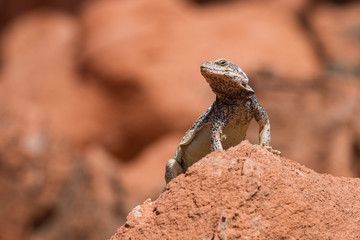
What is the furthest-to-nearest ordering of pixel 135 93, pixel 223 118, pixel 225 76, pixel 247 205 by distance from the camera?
pixel 135 93 < pixel 223 118 < pixel 225 76 < pixel 247 205

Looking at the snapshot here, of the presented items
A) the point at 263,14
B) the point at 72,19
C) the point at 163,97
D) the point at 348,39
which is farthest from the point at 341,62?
the point at 72,19

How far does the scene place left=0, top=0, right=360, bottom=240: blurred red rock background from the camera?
1487cm

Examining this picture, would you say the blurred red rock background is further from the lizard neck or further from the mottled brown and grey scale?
the lizard neck

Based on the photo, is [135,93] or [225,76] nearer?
[225,76]

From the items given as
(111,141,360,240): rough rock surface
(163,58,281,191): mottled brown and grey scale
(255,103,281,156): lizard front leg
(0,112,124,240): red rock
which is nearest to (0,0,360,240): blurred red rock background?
(0,112,124,240): red rock

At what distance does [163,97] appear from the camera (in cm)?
2073

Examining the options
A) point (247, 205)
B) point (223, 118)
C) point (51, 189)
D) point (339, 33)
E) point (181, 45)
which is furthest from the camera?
point (339, 33)

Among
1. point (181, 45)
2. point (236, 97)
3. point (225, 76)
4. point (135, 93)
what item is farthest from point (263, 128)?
point (181, 45)

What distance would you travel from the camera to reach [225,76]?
16.9ft

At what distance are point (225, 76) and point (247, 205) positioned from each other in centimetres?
133

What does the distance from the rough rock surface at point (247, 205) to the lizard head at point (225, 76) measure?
26.8 inches

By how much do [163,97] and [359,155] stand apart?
25.0ft

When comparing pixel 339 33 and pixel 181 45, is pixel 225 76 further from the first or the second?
pixel 339 33

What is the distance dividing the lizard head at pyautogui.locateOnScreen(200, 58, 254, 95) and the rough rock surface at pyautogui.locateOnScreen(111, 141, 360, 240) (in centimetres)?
68
